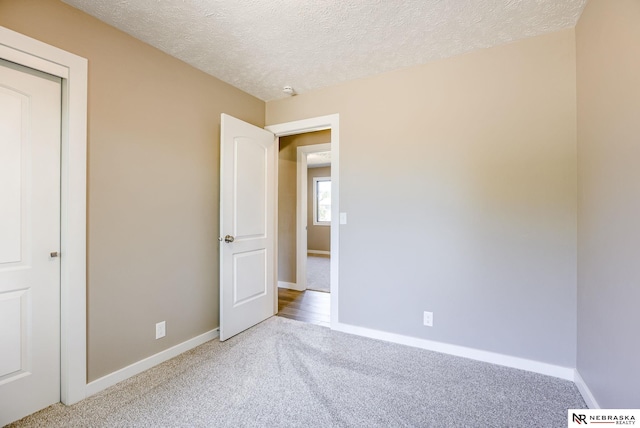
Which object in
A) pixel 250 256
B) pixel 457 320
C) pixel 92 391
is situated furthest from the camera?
pixel 250 256

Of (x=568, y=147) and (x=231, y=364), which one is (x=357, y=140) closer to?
(x=568, y=147)

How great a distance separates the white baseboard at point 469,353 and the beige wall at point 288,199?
5.76ft

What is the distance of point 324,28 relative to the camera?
1976 millimetres

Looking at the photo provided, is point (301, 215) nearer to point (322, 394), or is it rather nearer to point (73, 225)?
point (322, 394)

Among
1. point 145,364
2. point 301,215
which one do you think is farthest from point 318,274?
point 145,364

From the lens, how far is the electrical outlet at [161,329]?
225 cm

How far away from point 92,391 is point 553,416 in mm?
2833

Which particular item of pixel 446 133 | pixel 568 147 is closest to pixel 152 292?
pixel 446 133

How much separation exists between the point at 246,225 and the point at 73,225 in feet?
4.48

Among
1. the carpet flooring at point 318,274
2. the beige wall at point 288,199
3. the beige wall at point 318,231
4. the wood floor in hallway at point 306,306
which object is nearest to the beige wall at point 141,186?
the wood floor in hallway at point 306,306

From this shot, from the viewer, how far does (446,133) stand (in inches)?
94.5

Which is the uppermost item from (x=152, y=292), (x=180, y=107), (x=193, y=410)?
(x=180, y=107)

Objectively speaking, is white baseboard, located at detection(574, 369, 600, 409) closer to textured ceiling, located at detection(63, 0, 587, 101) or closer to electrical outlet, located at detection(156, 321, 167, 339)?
textured ceiling, located at detection(63, 0, 587, 101)

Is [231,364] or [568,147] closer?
[568,147]
